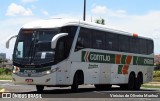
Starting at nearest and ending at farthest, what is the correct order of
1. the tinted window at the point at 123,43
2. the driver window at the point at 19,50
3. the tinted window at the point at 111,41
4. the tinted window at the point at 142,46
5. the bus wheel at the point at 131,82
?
the driver window at the point at 19,50 < the tinted window at the point at 111,41 < the tinted window at the point at 123,43 < the bus wheel at the point at 131,82 < the tinted window at the point at 142,46

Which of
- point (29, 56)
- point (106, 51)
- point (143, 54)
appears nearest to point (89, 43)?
point (106, 51)

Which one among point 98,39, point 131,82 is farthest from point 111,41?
point 131,82

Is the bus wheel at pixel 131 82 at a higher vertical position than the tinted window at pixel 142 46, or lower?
lower

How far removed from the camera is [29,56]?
70.3ft

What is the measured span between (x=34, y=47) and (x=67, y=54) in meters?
1.69

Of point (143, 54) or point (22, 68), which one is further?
point (143, 54)

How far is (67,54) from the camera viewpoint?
2212 centimetres

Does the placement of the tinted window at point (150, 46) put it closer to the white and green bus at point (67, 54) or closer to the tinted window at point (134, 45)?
the tinted window at point (134, 45)

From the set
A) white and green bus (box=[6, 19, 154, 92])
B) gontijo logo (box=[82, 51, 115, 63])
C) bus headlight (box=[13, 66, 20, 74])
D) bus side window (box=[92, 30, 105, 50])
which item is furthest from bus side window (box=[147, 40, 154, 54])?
bus headlight (box=[13, 66, 20, 74])

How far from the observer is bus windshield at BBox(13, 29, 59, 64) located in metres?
21.2

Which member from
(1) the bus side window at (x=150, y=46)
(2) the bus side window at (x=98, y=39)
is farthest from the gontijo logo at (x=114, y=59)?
(1) the bus side window at (x=150, y=46)

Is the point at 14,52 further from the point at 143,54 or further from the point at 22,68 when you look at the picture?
the point at 143,54

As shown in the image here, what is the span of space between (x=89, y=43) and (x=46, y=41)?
344 centimetres

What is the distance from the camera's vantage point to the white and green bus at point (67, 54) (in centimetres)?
2116
